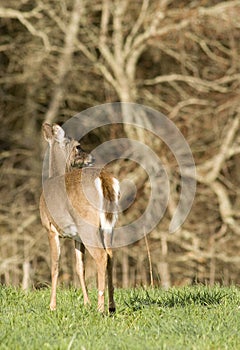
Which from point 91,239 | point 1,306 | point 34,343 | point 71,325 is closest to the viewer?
point 34,343

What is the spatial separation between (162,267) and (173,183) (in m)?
1.71

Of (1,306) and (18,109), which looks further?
(18,109)

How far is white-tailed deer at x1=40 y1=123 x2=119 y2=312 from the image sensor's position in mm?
6434

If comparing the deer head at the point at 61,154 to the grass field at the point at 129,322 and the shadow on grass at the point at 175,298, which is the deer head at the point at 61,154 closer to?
the grass field at the point at 129,322

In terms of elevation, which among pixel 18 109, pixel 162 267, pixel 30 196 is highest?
pixel 18 109

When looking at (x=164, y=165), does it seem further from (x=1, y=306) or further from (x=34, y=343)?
(x=34, y=343)

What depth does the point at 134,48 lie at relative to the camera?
53.3 ft

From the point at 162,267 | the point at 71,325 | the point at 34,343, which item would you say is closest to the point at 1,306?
the point at 71,325

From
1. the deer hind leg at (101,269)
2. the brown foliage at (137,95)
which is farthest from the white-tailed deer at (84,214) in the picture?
the brown foliage at (137,95)

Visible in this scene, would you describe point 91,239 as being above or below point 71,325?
above

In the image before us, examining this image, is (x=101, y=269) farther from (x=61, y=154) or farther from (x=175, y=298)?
(x=61, y=154)

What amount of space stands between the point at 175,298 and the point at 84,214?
1.20m

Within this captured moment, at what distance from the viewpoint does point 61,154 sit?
7.77 metres

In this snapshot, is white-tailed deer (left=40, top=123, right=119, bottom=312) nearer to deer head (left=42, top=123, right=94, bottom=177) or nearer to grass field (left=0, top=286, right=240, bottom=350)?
grass field (left=0, top=286, right=240, bottom=350)
